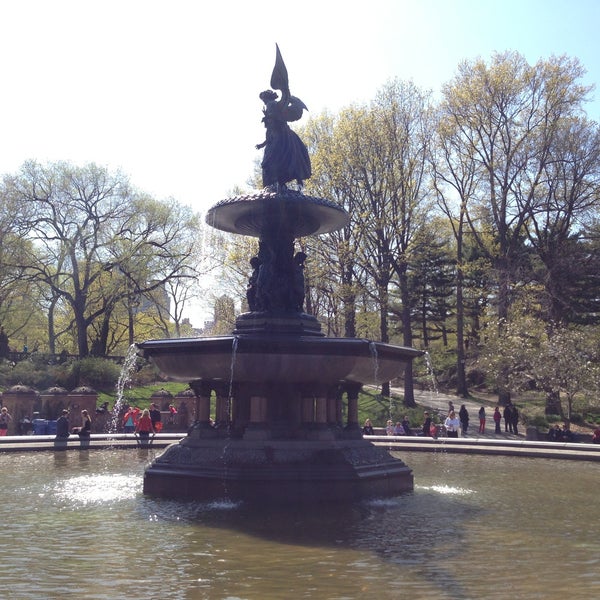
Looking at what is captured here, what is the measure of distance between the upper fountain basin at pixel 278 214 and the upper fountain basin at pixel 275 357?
2.92 meters

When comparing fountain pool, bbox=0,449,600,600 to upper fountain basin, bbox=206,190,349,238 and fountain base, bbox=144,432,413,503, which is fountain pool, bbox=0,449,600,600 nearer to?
fountain base, bbox=144,432,413,503

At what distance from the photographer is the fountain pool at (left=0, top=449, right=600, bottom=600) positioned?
18.2 feet

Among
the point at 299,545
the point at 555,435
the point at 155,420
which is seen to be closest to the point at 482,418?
the point at 555,435

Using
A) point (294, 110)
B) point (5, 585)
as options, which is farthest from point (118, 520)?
point (294, 110)

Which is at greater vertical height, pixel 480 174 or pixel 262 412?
pixel 480 174

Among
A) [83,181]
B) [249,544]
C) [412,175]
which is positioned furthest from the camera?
[83,181]

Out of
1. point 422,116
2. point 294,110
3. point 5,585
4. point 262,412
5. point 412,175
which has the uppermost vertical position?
point 422,116

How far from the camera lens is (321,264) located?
35125mm

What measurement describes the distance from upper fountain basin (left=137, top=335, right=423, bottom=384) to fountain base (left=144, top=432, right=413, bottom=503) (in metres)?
1.03

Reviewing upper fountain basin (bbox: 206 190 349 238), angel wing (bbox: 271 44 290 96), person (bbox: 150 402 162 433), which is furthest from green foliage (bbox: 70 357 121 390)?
angel wing (bbox: 271 44 290 96)

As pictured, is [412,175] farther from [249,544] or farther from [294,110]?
[249,544]

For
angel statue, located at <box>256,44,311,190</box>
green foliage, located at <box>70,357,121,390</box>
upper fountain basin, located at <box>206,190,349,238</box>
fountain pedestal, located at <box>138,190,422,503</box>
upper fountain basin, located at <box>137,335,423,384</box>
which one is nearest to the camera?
fountain pedestal, located at <box>138,190,422,503</box>

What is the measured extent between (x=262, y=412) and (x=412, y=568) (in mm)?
5251

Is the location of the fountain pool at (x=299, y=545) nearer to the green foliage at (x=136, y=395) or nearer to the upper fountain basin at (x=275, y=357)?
the upper fountain basin at (x=275, y=357)
